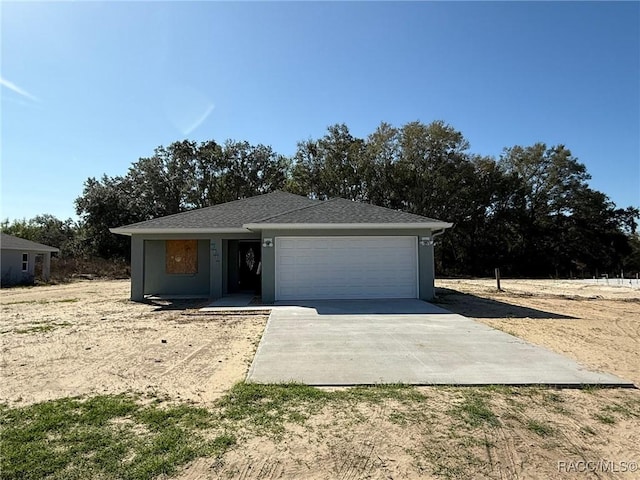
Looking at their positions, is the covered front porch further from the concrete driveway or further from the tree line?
the tree line

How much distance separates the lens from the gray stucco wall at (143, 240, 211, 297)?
1488 cm

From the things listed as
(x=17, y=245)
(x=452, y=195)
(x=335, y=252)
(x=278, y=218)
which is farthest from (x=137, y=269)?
(x=452, y=195)

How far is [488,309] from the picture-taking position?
11.3 meters

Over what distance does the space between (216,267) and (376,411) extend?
11068mm

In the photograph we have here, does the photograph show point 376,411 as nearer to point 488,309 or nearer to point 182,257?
point 488,309

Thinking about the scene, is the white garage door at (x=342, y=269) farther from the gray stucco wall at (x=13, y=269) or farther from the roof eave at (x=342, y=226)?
the gray stucco wall at (x=13, y=269)

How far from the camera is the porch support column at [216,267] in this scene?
14.0 m

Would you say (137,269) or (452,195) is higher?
(452,195)

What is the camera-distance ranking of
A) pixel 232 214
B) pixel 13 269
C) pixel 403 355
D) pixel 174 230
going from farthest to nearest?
pixel 13 269 → pixel 232 214 → pixel 174 230 → pixel 403 355

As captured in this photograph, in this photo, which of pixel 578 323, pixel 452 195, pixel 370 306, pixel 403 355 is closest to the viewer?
pixel 403 355

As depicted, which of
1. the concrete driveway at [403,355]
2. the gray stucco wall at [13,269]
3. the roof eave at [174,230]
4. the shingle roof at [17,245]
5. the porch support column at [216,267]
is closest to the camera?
the concrete driveway at [403,355]

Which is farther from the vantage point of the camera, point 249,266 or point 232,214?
point 249,266

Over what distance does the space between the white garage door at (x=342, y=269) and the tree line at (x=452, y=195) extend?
2101cm

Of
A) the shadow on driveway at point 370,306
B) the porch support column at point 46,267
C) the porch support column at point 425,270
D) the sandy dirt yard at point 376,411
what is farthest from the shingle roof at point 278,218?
the porch support column at point 46,267
